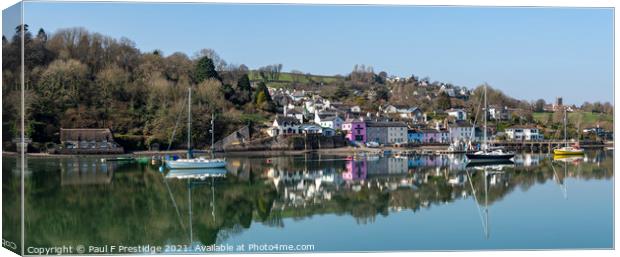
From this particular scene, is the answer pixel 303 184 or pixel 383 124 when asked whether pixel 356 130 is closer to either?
pixel 383 124

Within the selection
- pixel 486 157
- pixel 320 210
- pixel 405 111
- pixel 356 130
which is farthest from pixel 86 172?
pixel 405 111

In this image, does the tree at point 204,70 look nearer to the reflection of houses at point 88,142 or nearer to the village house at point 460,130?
the reflection of houses at point 88,142

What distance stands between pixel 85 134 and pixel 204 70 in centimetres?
936

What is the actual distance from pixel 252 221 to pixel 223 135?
874 inches

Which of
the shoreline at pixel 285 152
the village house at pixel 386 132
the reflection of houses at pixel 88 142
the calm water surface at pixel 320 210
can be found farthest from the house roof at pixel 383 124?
the calm water surface at pixel 320 210

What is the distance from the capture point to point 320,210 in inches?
392

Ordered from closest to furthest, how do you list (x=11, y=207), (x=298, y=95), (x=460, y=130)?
1. (x=11, y=207)
2. (x=460, y=130)
3. (x=298, y=95)

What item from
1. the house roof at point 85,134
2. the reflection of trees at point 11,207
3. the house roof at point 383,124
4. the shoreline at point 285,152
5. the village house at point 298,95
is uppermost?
the village house at point 298,95

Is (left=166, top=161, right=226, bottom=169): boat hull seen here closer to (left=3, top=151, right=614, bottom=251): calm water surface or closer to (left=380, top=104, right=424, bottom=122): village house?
(left=3, top=151, right=614, bottom=251): calm water surface

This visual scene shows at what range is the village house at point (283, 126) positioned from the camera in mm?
34312

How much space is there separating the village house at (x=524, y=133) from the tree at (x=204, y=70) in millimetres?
15907

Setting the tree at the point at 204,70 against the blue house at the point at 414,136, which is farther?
the blue house at the point at 414,136

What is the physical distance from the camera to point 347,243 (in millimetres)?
7238

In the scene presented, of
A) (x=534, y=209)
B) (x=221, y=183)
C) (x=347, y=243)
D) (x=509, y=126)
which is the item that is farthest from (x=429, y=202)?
(x=509, y=126)
